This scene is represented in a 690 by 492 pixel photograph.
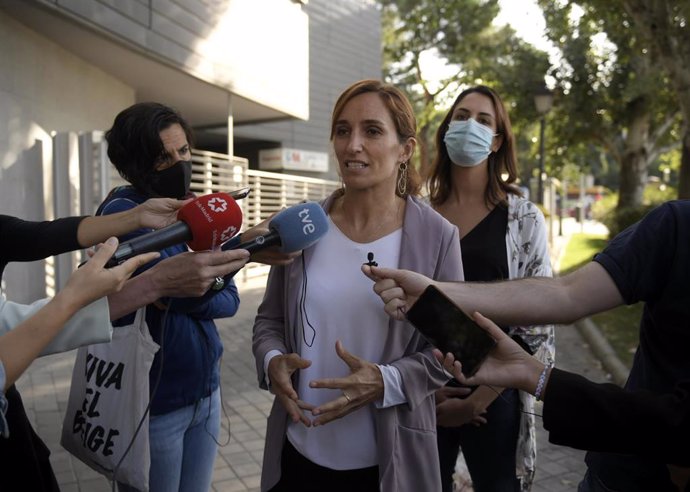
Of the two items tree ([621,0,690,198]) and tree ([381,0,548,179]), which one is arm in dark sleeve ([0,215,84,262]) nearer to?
tree ([621,0,690,198])

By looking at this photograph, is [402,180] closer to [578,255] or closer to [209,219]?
[209,219]

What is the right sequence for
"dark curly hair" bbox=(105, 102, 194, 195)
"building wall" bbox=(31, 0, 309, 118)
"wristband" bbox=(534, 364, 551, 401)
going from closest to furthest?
"wristband" bbox=(534, 364, 551, 401) → "dark curly hair" bbox=(105, 102, 194, 195) → "building wall" bbox=(31, 0, 309, 118)

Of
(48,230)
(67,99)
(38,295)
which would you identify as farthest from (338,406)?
(67,99)

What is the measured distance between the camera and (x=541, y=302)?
5.19 ft

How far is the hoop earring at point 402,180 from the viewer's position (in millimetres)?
2266

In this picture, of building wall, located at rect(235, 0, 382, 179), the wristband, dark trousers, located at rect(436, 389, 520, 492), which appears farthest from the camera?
building wall, located at rect(235, 0, 382, 179)

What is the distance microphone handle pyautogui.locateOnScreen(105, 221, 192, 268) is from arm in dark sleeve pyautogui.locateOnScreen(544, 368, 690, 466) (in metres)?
1.02

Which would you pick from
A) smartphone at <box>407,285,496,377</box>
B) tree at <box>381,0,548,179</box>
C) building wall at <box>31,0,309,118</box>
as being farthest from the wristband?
tree at <box>381,0,548,179</box>

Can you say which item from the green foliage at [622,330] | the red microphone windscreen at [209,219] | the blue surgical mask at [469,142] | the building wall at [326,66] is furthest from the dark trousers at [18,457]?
the building wall at [326,66]

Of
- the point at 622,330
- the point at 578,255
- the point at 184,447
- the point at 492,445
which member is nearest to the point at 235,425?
the point at 184,447

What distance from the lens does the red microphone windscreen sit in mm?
1650

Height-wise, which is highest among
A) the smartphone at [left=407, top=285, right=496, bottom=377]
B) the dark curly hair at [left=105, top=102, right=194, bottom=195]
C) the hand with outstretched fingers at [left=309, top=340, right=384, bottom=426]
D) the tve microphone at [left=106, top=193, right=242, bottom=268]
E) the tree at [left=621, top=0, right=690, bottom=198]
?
the tree at [left=621, top=0, right=690, bottom=198]

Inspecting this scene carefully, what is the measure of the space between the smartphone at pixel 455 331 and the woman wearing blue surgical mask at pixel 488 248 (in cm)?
95

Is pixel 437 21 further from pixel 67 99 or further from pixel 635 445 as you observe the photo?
pixel 635 445
